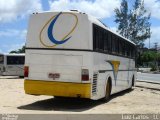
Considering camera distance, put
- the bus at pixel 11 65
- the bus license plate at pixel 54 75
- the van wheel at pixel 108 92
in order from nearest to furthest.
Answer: the bus license plate at pixel 54 75, the van wheel at pixel 108 92, the bus at pixel 11 65

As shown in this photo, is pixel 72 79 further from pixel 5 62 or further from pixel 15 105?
pixel 5 62

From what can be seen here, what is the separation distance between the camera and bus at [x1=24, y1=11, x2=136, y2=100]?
15.5 meters

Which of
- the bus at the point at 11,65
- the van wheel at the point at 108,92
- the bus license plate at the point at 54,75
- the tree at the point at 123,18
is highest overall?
the tree at the point at 123,18

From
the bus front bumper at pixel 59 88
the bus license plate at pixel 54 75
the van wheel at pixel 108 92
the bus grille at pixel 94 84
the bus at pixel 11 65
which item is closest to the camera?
the bus front bumper at pixel 59 88

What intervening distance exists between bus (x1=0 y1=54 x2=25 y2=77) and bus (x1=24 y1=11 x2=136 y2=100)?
2541cm

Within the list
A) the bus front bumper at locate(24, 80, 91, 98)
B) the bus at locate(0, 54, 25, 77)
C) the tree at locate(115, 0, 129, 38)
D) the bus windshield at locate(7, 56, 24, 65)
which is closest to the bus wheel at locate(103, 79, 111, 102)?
the bus front bumper at locate(24, 80, 91, 98)

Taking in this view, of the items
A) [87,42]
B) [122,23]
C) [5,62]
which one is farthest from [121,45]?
[122,23]

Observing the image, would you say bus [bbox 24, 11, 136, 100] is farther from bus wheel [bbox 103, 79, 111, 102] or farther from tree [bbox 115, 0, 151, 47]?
tree [bbox 115, 0, 151, 47]

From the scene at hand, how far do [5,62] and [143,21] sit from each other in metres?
40.0

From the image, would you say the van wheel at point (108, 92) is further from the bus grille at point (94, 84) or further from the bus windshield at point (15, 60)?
the bus windshield at point (15, 60)

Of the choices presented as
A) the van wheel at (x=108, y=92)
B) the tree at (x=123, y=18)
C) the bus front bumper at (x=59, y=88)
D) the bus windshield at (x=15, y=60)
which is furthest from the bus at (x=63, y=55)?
the tree at (x=123, y=18)

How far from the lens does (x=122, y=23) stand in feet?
251

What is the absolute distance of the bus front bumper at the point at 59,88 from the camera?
15.3 meters

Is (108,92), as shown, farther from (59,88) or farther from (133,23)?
(133,23)
